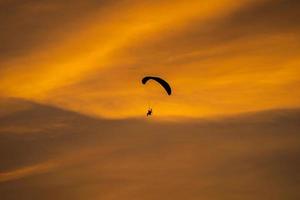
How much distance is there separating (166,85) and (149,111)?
3793 mm

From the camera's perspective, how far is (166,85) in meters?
86.2

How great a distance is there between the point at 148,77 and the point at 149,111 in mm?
4136

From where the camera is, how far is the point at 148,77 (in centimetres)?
8631

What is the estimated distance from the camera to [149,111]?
8500 cm

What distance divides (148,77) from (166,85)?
7.49ft
